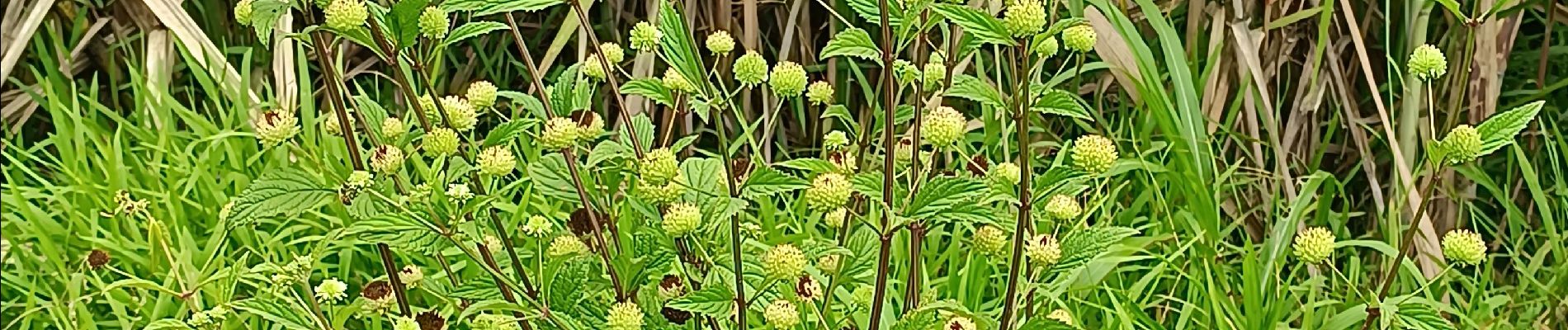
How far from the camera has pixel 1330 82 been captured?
3.72ft

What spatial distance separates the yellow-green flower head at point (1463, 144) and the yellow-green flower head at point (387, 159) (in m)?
0.36

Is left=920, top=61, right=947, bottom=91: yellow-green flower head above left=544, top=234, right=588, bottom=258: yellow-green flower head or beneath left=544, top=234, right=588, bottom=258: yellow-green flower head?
above

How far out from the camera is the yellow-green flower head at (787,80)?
51 cm

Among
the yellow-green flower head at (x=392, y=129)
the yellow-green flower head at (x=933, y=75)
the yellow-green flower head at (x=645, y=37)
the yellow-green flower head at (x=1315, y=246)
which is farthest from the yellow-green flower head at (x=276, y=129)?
the yellow-green flower head at (x=1315, y=246)

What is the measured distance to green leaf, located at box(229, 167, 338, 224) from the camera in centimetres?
55

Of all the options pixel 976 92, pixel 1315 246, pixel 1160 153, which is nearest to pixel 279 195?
pixel 976 92

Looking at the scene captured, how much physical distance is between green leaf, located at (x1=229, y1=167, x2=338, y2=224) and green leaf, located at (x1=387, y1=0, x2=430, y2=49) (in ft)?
0.24

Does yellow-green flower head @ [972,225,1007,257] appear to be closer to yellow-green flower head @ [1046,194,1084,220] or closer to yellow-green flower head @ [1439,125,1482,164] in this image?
yellow-green flower head @ [1046,194,1084,220]

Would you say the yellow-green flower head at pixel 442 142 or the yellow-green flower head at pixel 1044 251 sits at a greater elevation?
the yellow-green flower head at pixel 442 142

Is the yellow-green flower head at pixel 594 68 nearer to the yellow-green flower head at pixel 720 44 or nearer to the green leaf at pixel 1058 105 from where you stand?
the yellow-green flower head at pixel 720 44

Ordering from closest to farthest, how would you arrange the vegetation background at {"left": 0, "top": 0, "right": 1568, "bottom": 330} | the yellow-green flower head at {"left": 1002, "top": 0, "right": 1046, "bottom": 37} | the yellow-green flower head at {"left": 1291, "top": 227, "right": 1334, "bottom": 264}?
the yellow-green flower head at {"left": 1002, "top": 0, "right": 1046, "bottom": 37}
the yellow-green flower head at {"left": 1291, "top": 227, "right": 1334, "bottom": 264}
the vegetation background at {"left": 0, "top": 0, "right": 1568, "bottom": 330}

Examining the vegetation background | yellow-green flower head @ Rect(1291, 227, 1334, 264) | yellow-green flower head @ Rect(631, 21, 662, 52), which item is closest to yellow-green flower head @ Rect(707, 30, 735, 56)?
yellow-green flower head @ Rect(631, 21, 662, 52)

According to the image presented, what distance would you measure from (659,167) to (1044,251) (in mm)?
152

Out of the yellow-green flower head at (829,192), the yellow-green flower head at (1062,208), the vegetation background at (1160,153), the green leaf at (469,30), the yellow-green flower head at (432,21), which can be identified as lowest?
the vegetation background at (1160,153)
